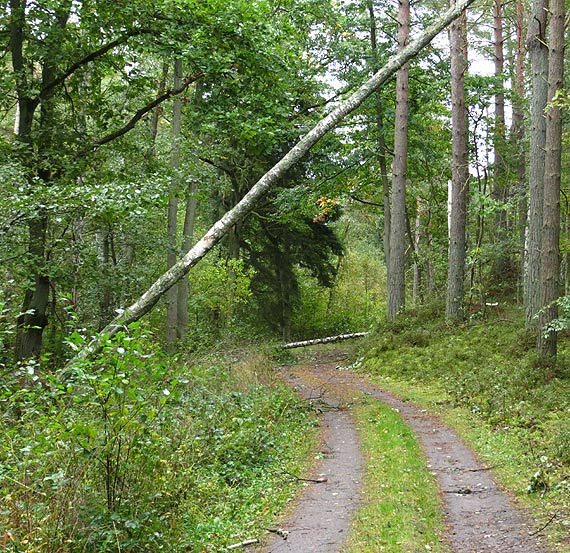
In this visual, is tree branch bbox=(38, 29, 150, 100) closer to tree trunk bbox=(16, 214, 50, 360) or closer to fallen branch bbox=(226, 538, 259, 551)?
tree trunk bbox=(16, 214, 50, 360)

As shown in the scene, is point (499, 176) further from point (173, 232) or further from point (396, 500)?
point (396, 500)

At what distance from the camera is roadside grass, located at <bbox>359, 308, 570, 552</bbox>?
7.21 m

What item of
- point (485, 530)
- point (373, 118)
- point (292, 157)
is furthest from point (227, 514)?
point (373, 118)

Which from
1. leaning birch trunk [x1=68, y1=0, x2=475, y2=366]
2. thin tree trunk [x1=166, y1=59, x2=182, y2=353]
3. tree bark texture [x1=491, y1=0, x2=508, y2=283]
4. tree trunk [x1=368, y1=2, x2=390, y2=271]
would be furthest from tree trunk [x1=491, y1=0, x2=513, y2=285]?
leaning birch trunk [x1=68, y1=0, x2=475, y2=366]

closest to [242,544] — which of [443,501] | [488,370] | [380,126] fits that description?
[443,501]

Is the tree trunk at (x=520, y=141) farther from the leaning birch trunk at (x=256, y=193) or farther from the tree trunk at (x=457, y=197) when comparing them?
the leaning birch trunk at (x=256, y=193)

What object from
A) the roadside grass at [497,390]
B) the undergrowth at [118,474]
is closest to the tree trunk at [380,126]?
the roadside grass at [497,390]

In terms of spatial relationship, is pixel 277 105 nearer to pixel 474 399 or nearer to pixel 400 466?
pixel 474 399

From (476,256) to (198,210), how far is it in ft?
44.7

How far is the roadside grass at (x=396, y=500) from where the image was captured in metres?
5.81

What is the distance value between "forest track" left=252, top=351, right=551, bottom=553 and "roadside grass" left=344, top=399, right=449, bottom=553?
133mm

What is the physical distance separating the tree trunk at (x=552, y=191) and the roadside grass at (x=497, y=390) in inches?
37.7

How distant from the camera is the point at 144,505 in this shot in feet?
18.1

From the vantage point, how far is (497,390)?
12.0 m
